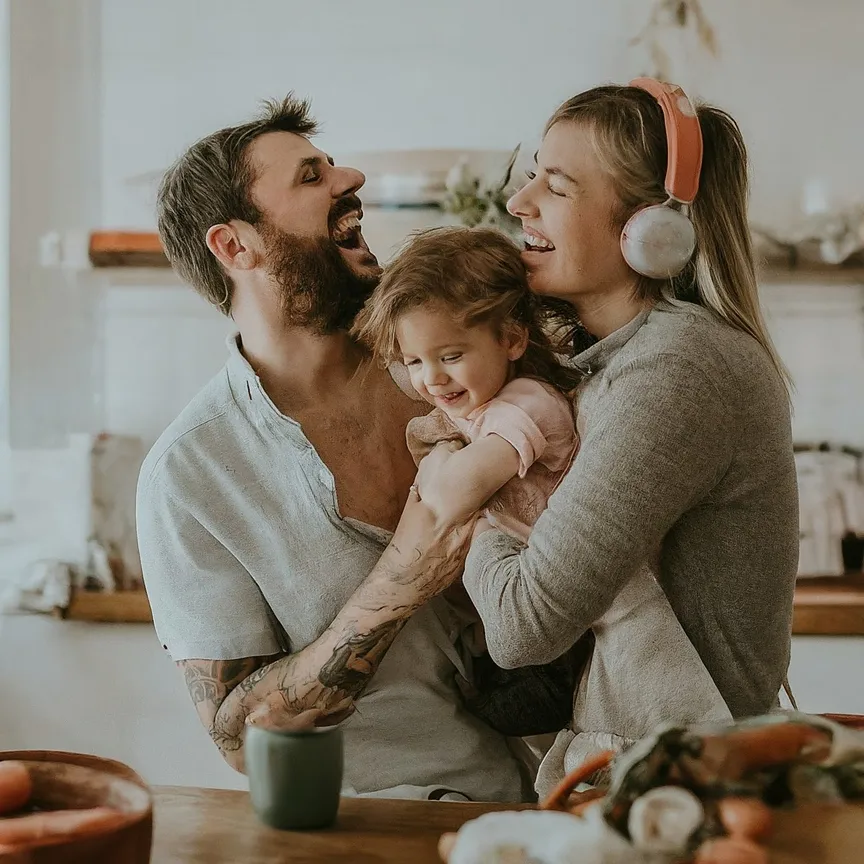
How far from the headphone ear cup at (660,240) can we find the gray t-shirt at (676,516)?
59 millimetres

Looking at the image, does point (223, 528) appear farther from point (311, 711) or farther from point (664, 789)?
point (664, 789)

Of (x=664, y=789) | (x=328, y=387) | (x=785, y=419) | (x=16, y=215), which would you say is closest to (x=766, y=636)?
(x=785, y=419)

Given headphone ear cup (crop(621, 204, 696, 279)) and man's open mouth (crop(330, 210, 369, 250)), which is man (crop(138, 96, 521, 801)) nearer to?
man's open mouth (crop(330, 210, 369, 250))

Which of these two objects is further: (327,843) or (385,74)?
(385,74)

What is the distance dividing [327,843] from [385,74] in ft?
6.35

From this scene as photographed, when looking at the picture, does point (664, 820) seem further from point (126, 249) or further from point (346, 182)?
point (126, 249)

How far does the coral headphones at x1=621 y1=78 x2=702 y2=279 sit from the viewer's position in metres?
1.41

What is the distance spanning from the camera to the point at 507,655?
4.59 feet

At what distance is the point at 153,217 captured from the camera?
2.70 metres

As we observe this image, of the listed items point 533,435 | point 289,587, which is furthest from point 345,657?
point 533,435

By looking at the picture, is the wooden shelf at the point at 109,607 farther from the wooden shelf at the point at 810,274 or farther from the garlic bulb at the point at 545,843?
the garlic bulb at the point at 545,843

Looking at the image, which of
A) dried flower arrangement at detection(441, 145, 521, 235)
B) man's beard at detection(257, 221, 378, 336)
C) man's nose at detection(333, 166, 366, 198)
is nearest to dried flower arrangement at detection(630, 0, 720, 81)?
dried flower arrangement at detection(441, 145, 521, 235)

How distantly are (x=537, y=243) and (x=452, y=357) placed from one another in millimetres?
198

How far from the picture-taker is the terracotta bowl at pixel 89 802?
1021 mm
